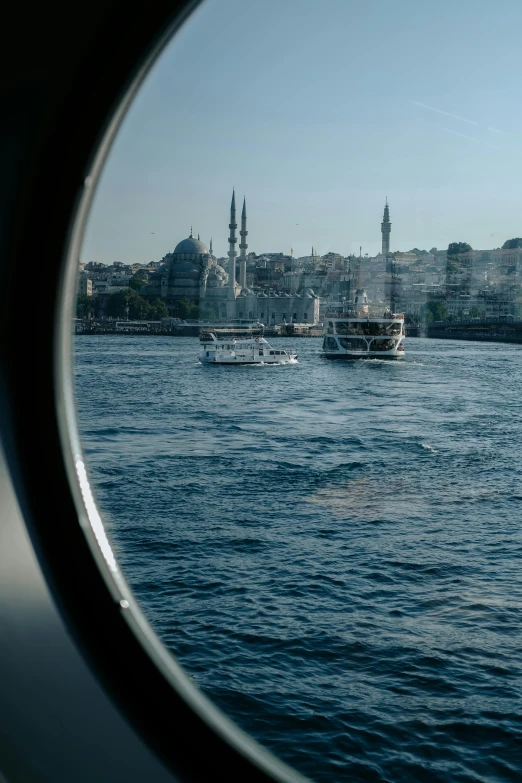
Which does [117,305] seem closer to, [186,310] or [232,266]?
[186,310]

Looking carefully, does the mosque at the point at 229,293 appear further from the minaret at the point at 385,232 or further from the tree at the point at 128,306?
the minaret at the point at 385,232

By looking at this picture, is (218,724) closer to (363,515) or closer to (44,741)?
(44,741)

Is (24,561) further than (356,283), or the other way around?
(356,283)

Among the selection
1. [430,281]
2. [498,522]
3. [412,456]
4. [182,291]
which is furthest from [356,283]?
[498,522]

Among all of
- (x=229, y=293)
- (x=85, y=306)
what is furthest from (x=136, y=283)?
(x=229, y=293)

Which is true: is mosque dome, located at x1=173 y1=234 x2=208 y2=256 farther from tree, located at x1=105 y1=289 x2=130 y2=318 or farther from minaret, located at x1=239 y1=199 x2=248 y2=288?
tree, located at x1=105 y1=289 x2=130 y2=318

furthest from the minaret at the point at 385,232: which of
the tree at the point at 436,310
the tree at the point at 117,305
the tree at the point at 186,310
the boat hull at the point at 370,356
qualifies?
the boat hull at the point at 370,356

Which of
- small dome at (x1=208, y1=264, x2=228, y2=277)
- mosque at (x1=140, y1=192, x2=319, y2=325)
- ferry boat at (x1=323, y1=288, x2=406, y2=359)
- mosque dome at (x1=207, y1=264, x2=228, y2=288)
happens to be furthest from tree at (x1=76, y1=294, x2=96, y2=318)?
ferry boat at (x1=323, y1=288, x2=406, y2=359)
